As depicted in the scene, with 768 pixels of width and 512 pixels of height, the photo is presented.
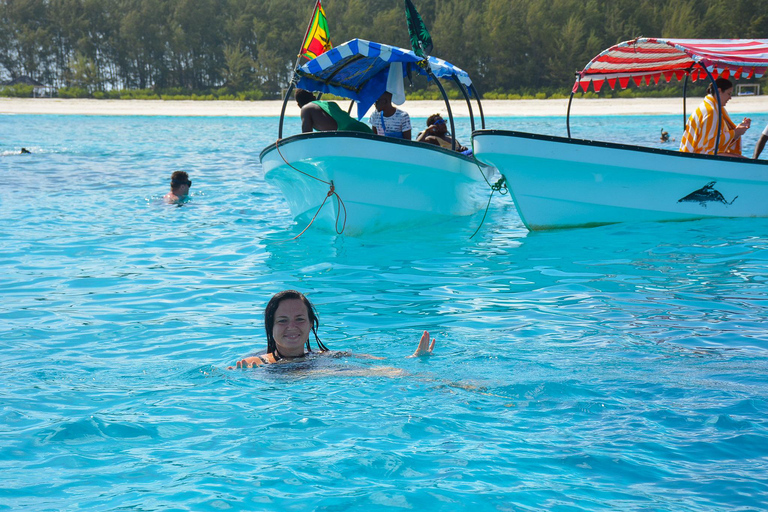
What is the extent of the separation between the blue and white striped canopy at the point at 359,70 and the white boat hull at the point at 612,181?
147 cm

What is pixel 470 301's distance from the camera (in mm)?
7016

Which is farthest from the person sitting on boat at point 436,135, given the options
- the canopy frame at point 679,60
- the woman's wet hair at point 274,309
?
the woman's wet hair at point 274,309

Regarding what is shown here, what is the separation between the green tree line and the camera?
51.0m

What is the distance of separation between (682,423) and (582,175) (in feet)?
19.9

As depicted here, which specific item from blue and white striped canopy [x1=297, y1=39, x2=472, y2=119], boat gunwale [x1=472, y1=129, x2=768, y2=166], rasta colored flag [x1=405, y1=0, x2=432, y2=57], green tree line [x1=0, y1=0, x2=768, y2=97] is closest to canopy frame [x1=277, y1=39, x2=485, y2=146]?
blue and white striped canopy [x1=297, y1=39, x2=472, y2=119]

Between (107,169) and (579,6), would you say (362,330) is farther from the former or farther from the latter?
(579,6)

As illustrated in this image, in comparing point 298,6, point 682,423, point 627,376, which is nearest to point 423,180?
point 627,376

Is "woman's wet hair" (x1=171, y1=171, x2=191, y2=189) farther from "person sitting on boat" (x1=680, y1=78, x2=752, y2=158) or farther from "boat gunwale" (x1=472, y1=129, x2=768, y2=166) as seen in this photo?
"person sitting on boat" (x1=680, y1=78, x2=752, y2=158)

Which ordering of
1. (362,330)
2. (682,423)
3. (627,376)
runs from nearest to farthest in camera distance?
(682,423), (627,376), (362,330)

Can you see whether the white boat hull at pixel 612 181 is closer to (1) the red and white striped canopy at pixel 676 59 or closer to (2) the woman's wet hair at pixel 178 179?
(1) the red and white striped canopy at pixel 676 59

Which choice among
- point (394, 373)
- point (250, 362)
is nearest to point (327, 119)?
point (250, 362)

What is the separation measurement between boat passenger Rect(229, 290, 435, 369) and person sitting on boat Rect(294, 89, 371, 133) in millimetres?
4845

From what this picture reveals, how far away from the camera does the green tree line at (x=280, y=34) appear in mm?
51000

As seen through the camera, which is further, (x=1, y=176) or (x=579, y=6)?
(x=579, y=6)
